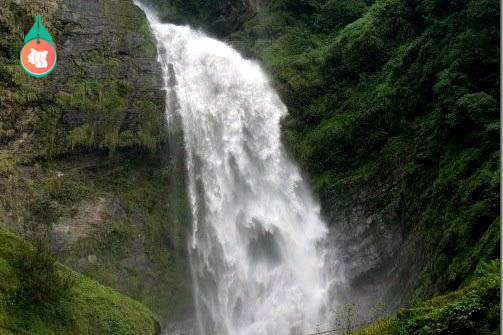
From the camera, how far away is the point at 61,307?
11.1m

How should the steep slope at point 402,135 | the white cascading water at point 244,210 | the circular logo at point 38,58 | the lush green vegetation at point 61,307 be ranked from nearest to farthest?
the lush green vegetation at point 61,307, the steep slope at point 402,135, the white cascading water at point 244,210, the circular logo at point 38,58

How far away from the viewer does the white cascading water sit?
1898 cm

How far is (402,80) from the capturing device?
63.8ft

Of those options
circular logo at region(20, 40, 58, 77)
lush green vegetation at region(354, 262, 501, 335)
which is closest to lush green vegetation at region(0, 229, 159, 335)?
lush green vegetation at region(354, 262, 501, 335)

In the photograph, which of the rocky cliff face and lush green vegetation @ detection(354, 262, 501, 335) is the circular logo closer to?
the rocky cliff face

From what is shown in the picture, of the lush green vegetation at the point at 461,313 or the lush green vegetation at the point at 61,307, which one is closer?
the lush green vegetation at the point at 461,313

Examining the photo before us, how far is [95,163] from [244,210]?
6282 mm

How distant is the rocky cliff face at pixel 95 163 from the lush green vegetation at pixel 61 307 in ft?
20.4

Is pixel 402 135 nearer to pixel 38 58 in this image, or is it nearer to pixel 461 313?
pixel 461 313

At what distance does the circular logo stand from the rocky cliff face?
0.95 feet

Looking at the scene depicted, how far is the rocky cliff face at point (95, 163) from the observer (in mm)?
19188

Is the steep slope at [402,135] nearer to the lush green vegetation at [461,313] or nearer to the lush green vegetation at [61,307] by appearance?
the lush green vegetation at [461,313]

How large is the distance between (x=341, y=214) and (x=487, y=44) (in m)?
7.95

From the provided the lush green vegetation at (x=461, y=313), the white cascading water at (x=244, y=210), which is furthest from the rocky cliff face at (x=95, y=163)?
the lush green vegetation at (x=461, y=313)
